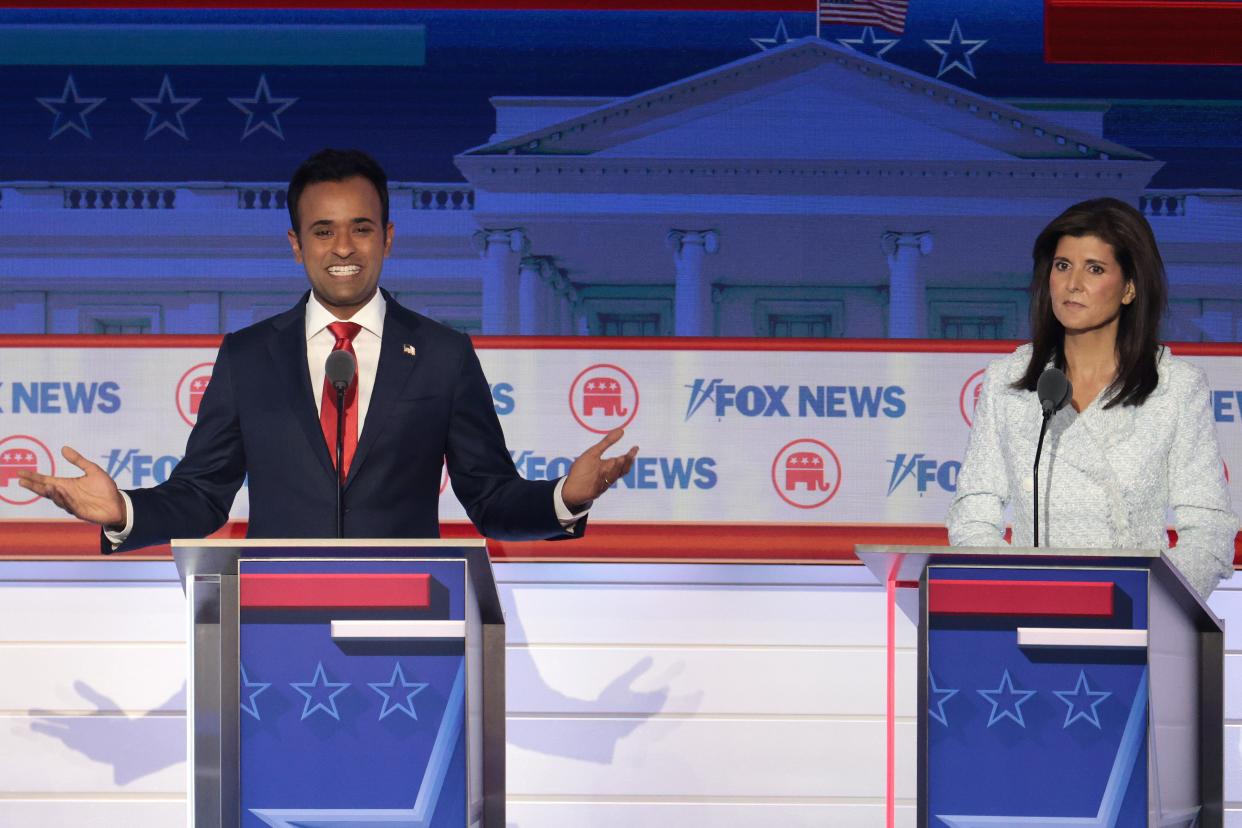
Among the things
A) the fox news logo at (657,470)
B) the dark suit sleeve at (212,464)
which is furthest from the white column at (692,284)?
the dark suit sleeve at (212,464)

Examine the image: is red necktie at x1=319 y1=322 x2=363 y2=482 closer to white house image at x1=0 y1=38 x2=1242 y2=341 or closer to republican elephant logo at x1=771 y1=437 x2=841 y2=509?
white house image at x1=0 y1=38 x2=1242 y2=341

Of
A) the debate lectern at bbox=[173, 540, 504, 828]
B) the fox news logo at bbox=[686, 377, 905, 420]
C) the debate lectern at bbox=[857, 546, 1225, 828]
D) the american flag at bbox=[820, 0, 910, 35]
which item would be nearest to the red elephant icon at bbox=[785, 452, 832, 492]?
the fox news logo at bbox=[686, 377, 905, 420]

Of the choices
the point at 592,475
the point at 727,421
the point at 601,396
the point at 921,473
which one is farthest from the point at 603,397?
the point at 592,475

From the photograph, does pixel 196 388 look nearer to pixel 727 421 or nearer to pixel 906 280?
pixel 727 421

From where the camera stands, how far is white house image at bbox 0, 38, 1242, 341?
13.6ft

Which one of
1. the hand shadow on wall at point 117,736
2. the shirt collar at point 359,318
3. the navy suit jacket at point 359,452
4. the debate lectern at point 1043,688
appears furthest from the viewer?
the hand shadow on wall at point 117,736

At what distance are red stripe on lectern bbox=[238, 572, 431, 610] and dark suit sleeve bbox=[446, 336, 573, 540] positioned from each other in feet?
1.78

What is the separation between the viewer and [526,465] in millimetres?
4133

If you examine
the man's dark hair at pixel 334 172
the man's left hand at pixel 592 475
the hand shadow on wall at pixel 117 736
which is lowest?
the hand shadow on wall at pixel 117 736

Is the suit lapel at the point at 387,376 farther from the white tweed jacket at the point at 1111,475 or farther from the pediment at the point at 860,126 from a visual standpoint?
the pediment at the point at 860,126

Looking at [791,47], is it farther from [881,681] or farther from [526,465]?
[881,681]

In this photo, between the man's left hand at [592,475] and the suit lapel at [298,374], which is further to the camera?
the suit lapel at [298,374]

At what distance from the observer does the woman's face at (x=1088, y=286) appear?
2.54m

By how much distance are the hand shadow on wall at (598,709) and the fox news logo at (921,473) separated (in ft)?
3.16
